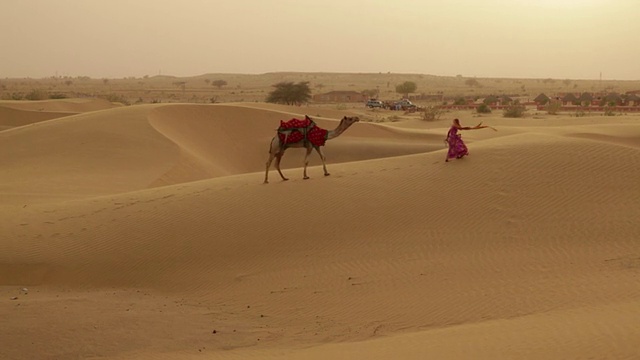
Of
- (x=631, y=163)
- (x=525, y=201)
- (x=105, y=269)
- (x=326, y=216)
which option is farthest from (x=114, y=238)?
(x=631, y=163)

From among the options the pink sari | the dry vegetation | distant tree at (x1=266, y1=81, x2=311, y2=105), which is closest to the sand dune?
the dry vegetation

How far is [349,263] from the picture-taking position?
10.3 metres

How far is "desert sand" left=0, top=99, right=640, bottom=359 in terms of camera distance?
730cm

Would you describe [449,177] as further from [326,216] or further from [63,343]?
[63,343]

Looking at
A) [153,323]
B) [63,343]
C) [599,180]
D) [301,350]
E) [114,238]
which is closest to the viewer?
[301,350]

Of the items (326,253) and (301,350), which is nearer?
(301,350)

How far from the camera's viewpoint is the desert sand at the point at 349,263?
7.30 meters

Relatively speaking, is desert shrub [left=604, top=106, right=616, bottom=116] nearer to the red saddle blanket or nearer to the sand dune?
the sand dune

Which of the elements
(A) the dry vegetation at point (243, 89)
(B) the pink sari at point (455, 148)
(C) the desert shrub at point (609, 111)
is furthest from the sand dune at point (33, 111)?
(C) the desert shrub at point (609, 111)

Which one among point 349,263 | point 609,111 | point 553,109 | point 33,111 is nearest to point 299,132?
point 349,263

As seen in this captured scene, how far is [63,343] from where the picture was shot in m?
7.64

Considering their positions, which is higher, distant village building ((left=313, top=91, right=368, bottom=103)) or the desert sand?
distant village building ((left=313, top=91, right=368, bottom=103))

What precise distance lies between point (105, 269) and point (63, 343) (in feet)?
11.2

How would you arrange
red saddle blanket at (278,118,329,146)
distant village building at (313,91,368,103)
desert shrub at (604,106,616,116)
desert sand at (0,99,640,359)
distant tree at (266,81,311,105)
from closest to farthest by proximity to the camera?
desert sand at (0,99,640,359), red saddle blanket at (278,118,329,146), desert shrub at (604,106,616,116), distant tree at (266,81,311,105), distant village building at (313,91,368,103)
